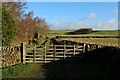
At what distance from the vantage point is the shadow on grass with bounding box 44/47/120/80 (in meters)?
12.9

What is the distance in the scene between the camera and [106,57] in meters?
16.9

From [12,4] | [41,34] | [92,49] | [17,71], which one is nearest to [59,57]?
[92,49]

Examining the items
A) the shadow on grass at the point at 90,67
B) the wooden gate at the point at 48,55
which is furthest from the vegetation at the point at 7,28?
the shadow on grass at the point at 90,67

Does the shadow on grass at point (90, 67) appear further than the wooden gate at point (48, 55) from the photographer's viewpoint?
No

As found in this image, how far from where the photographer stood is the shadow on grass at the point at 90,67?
1290 centimetres

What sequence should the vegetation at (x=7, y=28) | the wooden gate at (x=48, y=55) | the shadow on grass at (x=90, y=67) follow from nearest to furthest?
the shadow on grass at (x=90, y=67), the wooden gate at (x=48, y=55), the vegetation at (x=7, y=28)

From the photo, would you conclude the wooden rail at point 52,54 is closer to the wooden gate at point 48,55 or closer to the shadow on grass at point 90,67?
the wooden gate at point 48,55

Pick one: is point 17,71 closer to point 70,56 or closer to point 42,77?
point 42,77

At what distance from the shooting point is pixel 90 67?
54.7ft

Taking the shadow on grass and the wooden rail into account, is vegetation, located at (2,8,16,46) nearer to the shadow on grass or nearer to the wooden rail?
the wooden rail

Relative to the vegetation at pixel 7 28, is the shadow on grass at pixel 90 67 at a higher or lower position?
lower

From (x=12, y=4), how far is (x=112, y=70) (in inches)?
1084

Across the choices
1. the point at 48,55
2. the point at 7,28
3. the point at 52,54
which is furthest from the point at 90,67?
the point at 7,28

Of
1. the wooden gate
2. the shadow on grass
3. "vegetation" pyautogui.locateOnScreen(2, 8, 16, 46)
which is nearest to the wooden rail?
the wooden gate
